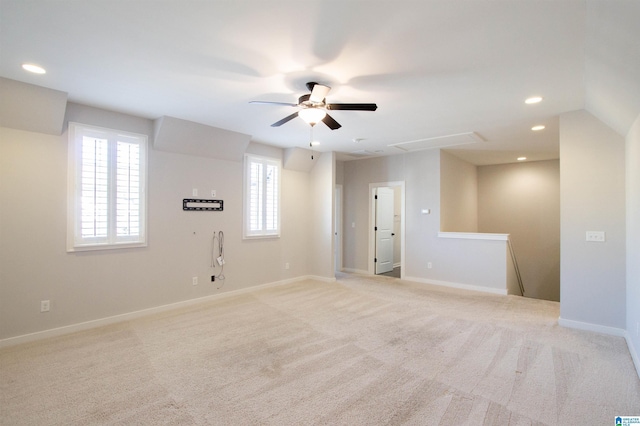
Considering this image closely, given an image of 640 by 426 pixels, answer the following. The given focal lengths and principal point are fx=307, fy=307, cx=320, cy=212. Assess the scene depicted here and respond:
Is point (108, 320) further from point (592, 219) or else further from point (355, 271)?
point (592, 219)

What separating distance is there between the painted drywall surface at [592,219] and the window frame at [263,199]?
4624 mm

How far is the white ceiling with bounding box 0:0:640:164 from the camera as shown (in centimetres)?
204

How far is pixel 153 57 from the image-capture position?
2.69 metres

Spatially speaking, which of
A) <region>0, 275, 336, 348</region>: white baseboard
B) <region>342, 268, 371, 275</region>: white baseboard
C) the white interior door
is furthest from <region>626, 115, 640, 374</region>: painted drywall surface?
<region>0, 275, 336, 348</region>: white baseboard

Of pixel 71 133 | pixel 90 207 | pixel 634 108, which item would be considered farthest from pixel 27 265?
pixel 634 108

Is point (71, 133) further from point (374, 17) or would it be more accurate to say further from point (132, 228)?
point (374, 17)

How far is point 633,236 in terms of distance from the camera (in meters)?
3.16

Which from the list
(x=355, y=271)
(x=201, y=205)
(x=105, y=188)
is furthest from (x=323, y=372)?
(x=355, y=271)

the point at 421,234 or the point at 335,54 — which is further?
the point at 421,234

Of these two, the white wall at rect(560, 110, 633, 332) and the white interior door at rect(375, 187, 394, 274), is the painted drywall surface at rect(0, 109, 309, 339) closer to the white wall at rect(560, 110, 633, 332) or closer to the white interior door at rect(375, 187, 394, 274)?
the white interior door at rect(375, 187, 394, 274)

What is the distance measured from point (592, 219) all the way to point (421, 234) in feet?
10.1

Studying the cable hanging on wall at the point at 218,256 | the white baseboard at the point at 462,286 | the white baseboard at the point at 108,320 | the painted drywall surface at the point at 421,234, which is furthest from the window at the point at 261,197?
the white baseboard at the point at 462,286

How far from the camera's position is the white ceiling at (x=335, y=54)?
2.04 metres

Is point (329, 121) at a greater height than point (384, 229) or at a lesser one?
greater
